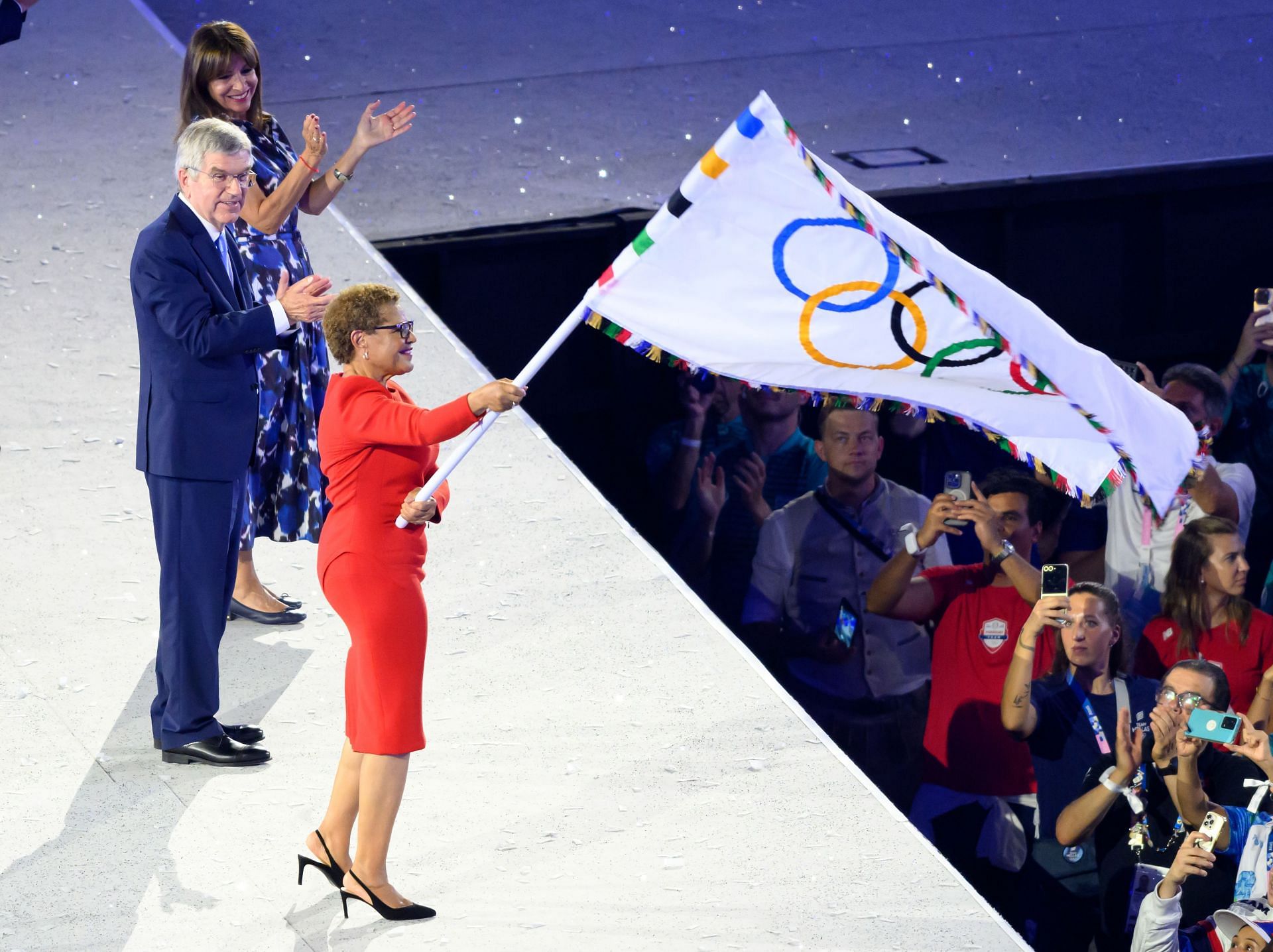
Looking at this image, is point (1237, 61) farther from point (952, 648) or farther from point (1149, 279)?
point (952, 648)

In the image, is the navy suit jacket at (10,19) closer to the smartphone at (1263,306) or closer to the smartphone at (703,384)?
the smartphone at (703,384)

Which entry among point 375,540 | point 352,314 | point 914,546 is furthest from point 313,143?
point 914,546

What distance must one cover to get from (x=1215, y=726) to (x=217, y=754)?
2467 millimetres

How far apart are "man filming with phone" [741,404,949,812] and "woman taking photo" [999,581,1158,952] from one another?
0.71 meters

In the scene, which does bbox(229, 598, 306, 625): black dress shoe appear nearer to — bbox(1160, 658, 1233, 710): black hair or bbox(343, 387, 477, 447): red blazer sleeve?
bbox(343, 387, 477, 447): red blazer sleeve

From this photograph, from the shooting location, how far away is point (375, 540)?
3.25 metres

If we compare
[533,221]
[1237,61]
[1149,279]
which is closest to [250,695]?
[533,221]

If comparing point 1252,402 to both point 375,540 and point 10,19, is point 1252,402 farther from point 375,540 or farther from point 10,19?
point 10,19

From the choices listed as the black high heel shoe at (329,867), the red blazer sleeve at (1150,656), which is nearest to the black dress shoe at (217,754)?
the black high heel shoe at (329,867)

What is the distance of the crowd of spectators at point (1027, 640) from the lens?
14.8 feet

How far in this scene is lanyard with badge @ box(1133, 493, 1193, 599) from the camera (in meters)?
5.78

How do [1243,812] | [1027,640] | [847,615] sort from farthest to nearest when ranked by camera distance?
[847,615], [1027,640], [1243,812]

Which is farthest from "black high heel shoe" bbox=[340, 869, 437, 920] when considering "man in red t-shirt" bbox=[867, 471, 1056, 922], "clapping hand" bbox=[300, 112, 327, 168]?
"man in red t-shirt" bbox=[867, 471, 1056, 922]

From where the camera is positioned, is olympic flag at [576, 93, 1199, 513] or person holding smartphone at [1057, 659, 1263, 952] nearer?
olympic flag at [576, 93, 1199, 513]
